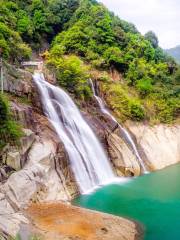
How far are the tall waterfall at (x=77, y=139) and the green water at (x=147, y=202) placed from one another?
3.92 ft

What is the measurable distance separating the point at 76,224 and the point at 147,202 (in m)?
5.61

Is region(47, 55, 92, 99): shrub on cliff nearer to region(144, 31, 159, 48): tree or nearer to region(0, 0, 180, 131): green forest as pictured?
region(0, 0, 180, 131): green forest

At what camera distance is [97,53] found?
40625mm

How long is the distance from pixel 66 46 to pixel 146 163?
1733cm

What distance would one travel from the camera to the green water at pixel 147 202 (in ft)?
55.0

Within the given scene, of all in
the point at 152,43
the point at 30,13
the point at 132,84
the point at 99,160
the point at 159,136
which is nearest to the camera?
→ the point at 99,160

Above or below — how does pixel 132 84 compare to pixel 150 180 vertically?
above

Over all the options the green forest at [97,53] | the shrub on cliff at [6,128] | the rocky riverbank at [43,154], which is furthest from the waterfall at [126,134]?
the shrub on cliff at [6,128]

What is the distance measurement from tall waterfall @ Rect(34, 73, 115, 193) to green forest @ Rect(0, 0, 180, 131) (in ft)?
12.1

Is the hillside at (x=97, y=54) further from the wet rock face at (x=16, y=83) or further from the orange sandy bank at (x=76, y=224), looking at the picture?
the orange sandy bank at (x=76, y=224)

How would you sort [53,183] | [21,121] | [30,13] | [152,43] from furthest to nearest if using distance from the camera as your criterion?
[152,43]
[30,13]
[21,121]
[53,183]

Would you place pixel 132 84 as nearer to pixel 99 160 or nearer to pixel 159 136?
pixel 159 136

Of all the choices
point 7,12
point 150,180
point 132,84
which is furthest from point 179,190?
point 7,12

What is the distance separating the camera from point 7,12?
39.7 meters
